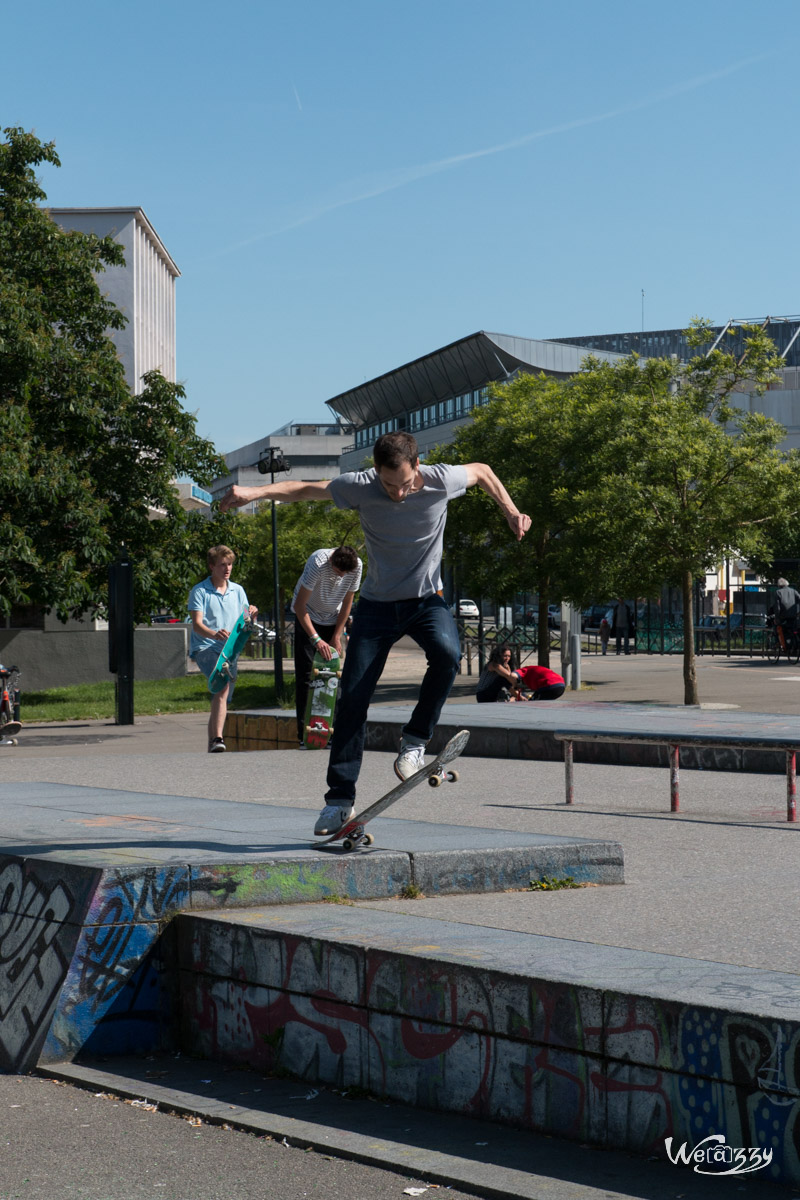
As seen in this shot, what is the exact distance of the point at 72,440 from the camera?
23.8 metres

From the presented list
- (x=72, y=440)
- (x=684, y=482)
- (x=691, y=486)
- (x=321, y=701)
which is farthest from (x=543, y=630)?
(x=321, y=701)

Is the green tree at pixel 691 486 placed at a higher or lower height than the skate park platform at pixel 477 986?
higher

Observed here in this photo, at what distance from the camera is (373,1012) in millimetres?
4078

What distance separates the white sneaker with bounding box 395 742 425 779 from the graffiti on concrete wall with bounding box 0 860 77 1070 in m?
1.46

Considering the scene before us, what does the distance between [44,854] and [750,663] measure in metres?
30.8

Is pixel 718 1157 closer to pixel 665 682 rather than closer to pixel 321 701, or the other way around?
pixel 321 701

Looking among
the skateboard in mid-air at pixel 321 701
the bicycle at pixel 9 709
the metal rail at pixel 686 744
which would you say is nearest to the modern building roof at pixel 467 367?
the bicycle at pixel 9 709

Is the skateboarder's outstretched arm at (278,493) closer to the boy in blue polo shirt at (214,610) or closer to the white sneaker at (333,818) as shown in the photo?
the white sneaker at (333,818)

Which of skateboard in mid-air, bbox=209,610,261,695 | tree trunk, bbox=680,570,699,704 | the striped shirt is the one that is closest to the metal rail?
the striped shirt

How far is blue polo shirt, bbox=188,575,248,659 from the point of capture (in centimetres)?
1088

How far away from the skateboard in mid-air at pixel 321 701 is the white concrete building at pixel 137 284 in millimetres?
31326

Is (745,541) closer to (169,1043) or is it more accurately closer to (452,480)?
(452,480)

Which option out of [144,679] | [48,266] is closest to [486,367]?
[144,679]

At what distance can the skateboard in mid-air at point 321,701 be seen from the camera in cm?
1073
